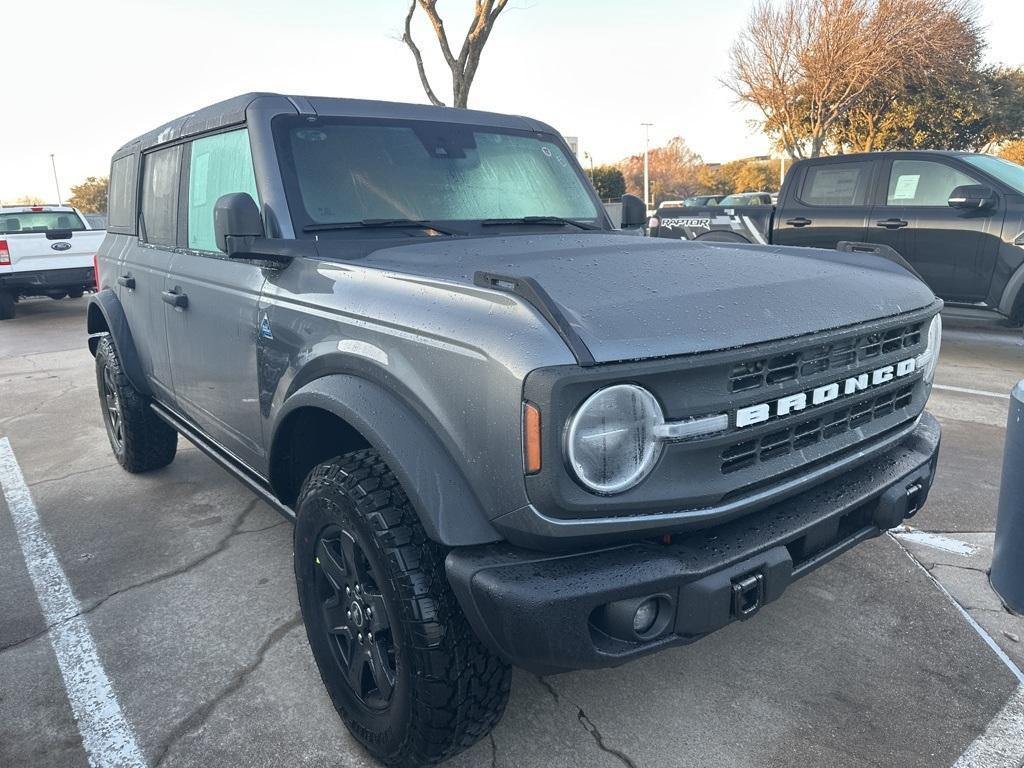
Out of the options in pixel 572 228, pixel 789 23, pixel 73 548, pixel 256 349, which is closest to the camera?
pixel 256 349

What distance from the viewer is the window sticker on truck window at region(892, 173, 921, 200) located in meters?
7.62

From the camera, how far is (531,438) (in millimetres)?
1630

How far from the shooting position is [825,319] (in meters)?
2.04

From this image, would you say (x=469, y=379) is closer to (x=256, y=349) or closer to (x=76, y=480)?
(x=256, y=349)

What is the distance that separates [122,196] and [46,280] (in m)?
9.10

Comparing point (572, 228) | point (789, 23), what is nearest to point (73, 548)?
point (572, 228)

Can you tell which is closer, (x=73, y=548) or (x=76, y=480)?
(x=73, y=548)

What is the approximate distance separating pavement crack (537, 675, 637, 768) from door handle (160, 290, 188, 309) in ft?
7.04

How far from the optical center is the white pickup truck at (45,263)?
11828 mm

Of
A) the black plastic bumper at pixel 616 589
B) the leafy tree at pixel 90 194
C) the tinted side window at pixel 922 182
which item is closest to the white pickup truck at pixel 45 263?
the tinted side window at pixel 922 182

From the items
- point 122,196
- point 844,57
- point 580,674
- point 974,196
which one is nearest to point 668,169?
point 844,57

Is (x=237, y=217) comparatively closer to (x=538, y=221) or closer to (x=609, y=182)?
(x=538, y=221)

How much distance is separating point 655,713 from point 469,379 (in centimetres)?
134

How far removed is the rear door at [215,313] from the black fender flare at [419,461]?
82 cm
